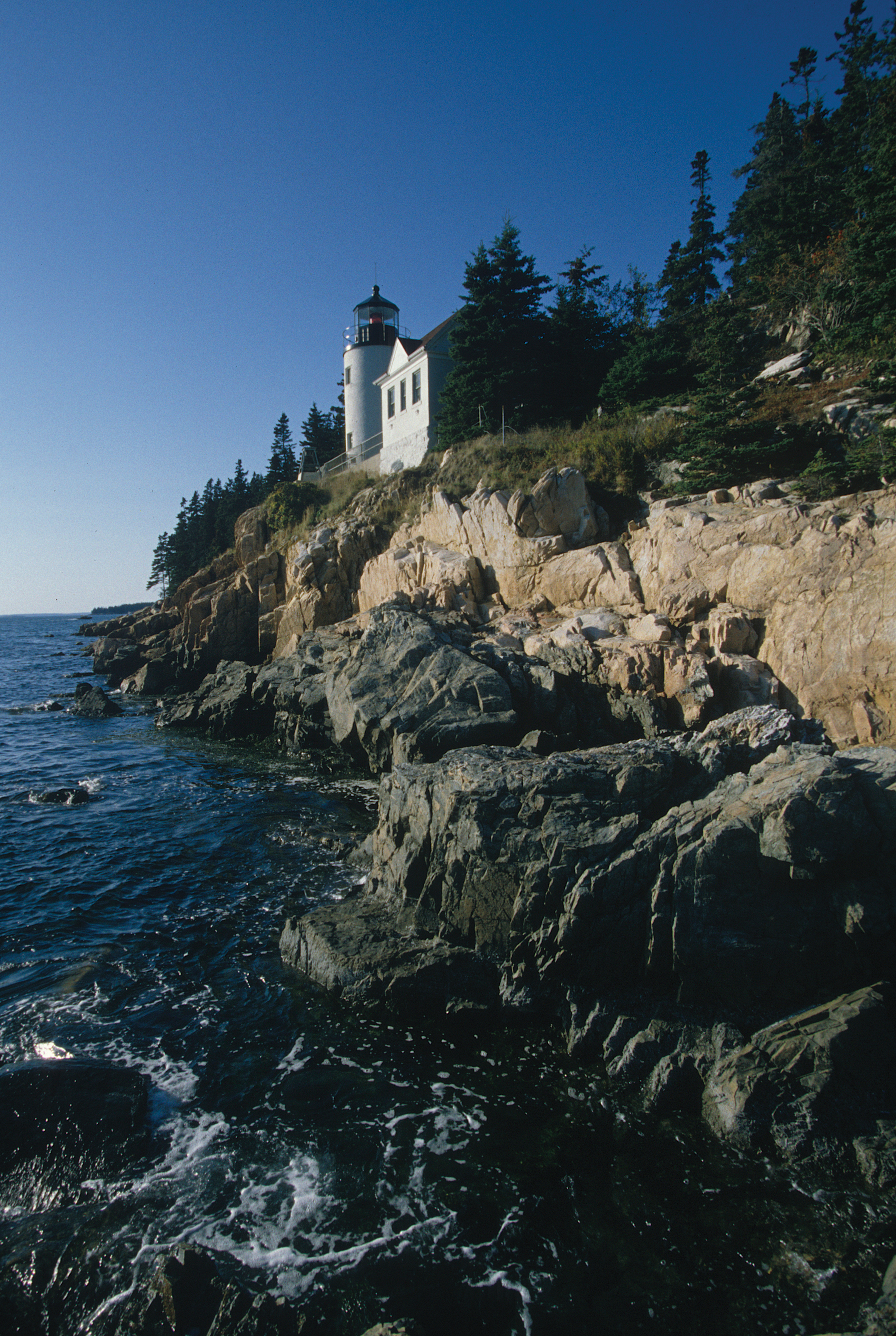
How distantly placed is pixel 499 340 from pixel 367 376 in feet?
55.6

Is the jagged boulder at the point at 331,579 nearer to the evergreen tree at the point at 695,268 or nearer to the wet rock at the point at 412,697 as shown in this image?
the wet rock at the point at 412,697

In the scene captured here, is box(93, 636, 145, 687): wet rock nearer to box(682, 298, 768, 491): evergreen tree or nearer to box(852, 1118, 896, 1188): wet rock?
box(682, 298, 768, 491): evergreen tree

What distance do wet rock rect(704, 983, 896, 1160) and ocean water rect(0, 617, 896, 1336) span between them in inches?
14.3

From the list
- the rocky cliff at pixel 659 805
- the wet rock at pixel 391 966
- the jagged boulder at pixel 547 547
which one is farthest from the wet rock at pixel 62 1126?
the jagged boulder at pixel 547 547

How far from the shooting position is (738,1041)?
25.9 ft

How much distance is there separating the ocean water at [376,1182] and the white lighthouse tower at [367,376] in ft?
128

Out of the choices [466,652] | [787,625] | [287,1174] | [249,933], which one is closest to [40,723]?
[466,652]

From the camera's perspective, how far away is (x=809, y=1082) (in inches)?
283

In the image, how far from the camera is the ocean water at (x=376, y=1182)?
5664 mm

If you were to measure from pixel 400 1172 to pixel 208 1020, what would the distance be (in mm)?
3786

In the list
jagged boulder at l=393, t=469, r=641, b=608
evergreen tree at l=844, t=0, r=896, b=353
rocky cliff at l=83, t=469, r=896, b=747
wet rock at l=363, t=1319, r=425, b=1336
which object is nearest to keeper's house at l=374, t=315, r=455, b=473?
rocky cliff at l=83, t=469, r=896, b=747

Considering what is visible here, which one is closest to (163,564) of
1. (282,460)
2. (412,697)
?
(282,460)

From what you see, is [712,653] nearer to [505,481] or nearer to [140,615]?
[505,481]

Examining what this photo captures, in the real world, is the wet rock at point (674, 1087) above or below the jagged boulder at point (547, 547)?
below
